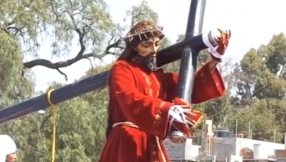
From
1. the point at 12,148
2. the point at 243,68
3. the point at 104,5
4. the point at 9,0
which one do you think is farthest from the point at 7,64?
the point at 243,68

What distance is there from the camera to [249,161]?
27109 mm

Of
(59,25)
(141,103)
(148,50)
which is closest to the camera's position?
(141,103)

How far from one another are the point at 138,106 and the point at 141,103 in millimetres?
16

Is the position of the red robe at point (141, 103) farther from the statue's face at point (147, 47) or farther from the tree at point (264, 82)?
the tree at point (264, 82)

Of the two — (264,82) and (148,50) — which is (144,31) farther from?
(264,82)

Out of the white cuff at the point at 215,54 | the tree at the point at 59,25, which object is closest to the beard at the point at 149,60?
the white cuff at the point at 215,54

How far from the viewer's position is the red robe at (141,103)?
9.36ft

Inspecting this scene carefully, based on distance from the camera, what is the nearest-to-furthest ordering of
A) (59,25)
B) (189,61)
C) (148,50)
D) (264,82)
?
(189,61)
(148,50)
(59,25)
(264,82)

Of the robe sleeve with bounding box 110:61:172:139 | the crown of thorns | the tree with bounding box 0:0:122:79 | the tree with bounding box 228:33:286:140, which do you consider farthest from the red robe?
the tree with bounding box 228:33:286:140

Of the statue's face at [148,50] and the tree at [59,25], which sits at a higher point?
the tree at [59,25]

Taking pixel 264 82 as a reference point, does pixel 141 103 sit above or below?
below

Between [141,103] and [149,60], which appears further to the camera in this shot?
[149,60]

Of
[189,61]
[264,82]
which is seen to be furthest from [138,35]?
[264,82]

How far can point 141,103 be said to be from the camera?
9.43 ft
